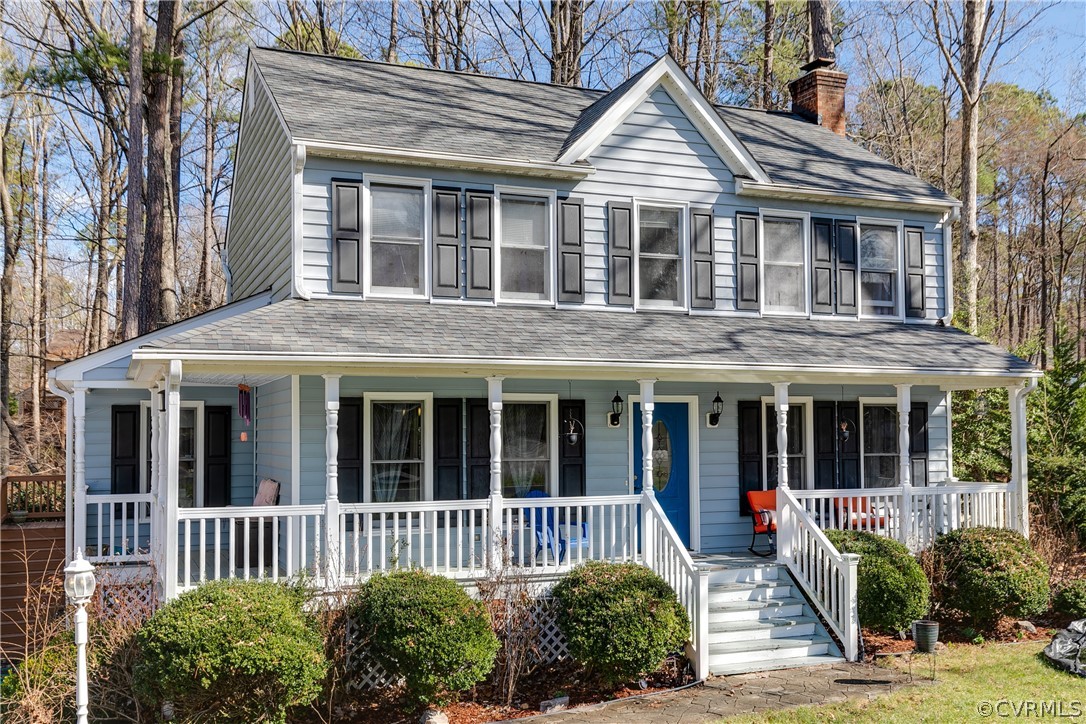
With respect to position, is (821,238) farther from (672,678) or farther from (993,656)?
(672,678)

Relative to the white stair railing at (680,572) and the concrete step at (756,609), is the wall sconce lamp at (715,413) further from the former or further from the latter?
the concrete step at (756,609)

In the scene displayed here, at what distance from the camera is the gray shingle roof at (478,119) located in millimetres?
12166

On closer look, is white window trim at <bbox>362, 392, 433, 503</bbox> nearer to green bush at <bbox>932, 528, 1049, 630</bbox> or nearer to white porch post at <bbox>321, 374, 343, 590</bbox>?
white porch post at <bbox>321, 374, 343, 590</bbox>

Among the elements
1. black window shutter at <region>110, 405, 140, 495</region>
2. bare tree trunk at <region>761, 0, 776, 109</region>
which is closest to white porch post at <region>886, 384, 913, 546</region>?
black window shutter at <region>110, 405, 140, 495</region>

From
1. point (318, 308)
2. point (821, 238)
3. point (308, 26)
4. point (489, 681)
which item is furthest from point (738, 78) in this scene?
point (489, 681)

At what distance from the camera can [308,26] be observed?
26469 mm

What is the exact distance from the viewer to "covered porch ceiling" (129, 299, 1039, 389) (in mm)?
9688

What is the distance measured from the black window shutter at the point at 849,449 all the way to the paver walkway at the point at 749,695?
4.27 meters

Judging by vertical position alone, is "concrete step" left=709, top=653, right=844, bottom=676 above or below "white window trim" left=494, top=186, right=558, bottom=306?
below

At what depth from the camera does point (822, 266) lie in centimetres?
1416

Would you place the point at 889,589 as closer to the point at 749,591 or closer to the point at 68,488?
the point at 749,591

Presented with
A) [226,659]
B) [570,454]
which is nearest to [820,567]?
[570,454]

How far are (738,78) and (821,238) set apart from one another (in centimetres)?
1487

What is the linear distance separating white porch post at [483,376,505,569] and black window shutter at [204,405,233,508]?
17.5 ft
